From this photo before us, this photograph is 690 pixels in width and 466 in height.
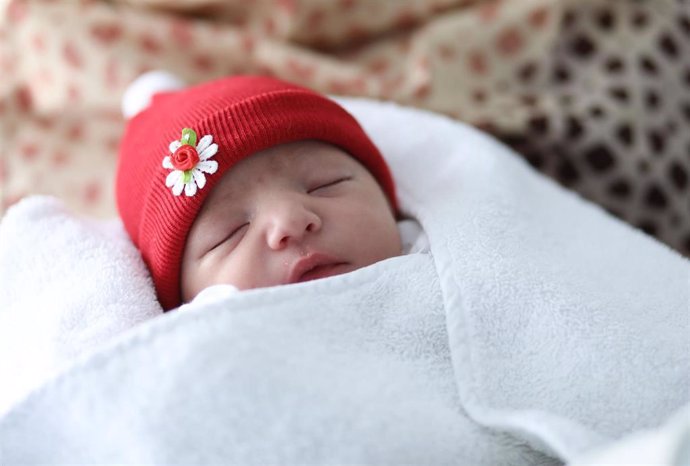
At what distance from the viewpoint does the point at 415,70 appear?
174cm

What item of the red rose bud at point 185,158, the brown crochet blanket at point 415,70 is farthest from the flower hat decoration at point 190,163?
the brown crochet blanket at point 415,70

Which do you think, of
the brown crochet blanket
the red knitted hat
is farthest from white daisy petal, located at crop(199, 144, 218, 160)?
the brown crochet blanket

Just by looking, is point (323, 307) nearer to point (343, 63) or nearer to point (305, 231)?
point (305, 231)


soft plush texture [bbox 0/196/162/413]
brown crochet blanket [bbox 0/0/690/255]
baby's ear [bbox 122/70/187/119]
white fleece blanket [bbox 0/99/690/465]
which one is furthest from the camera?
brown crochet blanket [bbox 0/0/690/255]

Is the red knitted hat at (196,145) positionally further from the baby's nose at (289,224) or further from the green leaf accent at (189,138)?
the baby's nose at (289,224)

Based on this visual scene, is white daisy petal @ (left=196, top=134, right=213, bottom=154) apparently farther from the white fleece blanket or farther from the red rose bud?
the white fleece blanket

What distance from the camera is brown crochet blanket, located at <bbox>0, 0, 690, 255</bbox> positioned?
1.58 meters

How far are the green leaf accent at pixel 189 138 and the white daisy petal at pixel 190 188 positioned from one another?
63mm

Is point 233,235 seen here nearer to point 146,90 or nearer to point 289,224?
point 289,224

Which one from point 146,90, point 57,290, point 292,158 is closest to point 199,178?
point 292,158

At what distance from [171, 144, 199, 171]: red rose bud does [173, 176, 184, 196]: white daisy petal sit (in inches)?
0.7

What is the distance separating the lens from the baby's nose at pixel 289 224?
100 cm

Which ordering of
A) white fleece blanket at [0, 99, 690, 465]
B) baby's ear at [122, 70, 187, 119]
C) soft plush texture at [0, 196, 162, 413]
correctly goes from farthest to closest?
baby's ear at [122, 70, 187, 119]
soft plush texture at [0, 196, 162, 413]
white fleece blanket at [0, 99, 690, 465]

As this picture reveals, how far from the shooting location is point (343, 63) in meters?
1.83
